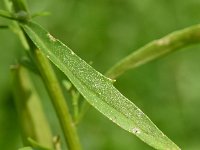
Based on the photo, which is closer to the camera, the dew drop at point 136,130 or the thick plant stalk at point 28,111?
the dew drop at point 136,130

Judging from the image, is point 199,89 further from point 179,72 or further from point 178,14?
point 178,14

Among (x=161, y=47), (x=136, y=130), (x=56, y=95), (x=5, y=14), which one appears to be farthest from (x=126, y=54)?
(x=136, y=130)

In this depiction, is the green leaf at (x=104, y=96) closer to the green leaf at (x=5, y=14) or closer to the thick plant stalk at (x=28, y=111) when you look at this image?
the green leaf at (x=5, y=14)

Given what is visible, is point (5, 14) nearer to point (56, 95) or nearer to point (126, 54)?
point (56, 95)

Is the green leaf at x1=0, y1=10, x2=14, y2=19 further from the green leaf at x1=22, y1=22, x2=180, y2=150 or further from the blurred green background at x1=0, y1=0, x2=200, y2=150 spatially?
the blurred green background at x1=0, y1=0, x2=200, y2=150

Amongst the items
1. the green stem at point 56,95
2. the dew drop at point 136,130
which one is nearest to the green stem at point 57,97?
the green stem at point 56,95

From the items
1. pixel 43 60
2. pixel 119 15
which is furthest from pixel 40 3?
pixel 43 60

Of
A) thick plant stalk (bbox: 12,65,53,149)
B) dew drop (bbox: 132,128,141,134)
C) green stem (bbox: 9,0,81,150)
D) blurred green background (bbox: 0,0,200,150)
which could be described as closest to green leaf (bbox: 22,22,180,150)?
dew drop (bbox: 132,128,141,134)
